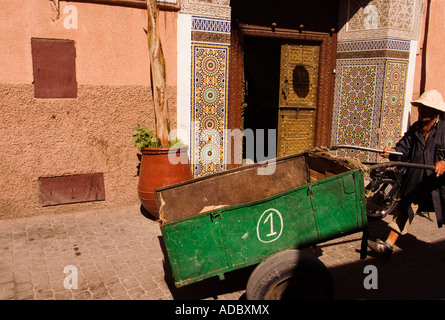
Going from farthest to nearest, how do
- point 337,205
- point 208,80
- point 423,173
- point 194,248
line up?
point 208,80 < point 423,173 < point 337,205 < point 194,248

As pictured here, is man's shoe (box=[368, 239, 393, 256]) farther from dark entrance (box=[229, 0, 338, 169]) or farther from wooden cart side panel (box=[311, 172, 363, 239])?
dark entrance (box=[229, 0, 338, 169])

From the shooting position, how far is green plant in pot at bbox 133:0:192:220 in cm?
531

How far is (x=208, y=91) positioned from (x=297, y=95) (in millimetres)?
2227

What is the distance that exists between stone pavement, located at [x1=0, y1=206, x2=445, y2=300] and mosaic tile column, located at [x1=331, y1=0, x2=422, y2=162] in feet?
8.28

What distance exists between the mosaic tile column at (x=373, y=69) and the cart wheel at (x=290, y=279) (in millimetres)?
4933

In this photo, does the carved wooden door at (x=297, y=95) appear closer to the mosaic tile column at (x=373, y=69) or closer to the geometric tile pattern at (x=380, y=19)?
the mosaic tile column at (x=373, y=69)

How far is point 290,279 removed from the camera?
305cm

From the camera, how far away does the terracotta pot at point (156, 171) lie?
5301mm

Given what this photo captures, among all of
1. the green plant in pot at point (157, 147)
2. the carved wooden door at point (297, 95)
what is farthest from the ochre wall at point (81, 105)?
the carved wooden door at point (297, 95)

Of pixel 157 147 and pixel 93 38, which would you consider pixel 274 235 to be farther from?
pixel 93 38

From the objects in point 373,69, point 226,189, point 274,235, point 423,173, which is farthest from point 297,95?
point 274,235

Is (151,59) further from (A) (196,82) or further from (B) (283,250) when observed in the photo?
(B) (283,250)

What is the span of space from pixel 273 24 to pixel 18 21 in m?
4.06

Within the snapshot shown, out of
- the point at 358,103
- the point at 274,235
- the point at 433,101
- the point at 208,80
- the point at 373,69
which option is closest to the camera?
the point at 274,235
